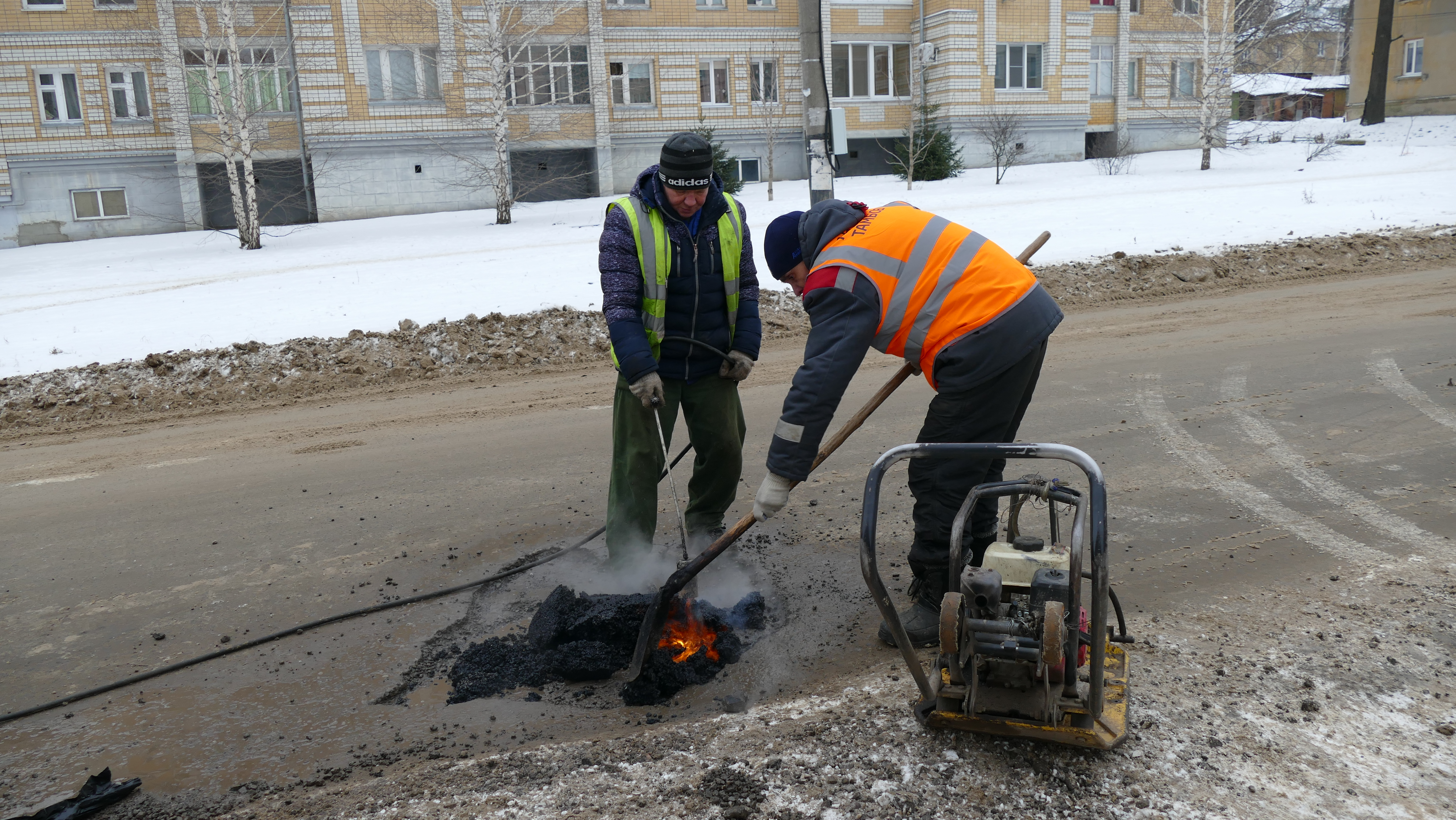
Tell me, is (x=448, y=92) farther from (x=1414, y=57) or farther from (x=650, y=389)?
(x=1414, y=57)

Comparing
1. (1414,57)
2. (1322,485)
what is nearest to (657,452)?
(1322,485)

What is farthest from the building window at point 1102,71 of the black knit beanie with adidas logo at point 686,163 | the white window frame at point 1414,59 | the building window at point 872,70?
the black knit beanie with adidas logo at point 686,163

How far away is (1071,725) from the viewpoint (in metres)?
2.83

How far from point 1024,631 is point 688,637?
5.12 ft

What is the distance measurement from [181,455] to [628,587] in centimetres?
413

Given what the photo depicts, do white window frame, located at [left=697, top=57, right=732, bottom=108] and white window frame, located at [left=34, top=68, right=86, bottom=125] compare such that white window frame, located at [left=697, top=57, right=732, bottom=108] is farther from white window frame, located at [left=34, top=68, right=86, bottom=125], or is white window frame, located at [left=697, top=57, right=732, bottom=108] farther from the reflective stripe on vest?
the reflective stripe on vest

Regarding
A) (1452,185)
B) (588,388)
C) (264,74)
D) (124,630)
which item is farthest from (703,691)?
(264,74)

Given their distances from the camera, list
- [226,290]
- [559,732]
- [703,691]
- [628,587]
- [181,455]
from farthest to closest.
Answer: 1. [226,290]
2. [181,455]
3. [628,587]
4. [703,691]
5. [559,732]

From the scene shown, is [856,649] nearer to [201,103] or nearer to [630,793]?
[630,793]

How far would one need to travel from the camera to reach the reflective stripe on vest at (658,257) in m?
4.18

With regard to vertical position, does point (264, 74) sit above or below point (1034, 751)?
above

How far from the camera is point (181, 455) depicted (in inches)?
271

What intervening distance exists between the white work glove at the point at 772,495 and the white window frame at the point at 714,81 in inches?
978

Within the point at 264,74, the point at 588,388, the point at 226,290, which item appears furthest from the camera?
the point at 264,74
